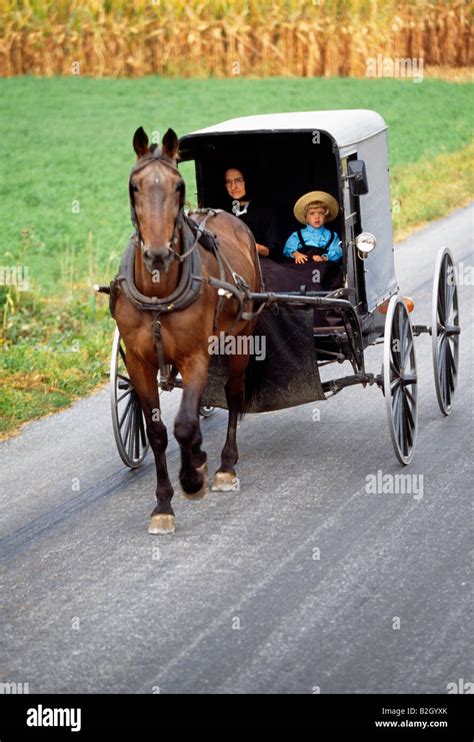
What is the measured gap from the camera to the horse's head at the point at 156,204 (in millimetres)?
6754

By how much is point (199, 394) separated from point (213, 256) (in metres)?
0.98

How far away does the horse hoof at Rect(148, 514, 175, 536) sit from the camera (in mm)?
7445

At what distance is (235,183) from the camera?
31.6ft

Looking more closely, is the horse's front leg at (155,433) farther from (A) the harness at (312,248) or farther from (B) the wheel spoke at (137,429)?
(A) the harness at (312,248)

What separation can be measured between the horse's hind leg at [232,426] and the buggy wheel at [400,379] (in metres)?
1.03

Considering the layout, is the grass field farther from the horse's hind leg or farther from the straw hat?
the straw hat

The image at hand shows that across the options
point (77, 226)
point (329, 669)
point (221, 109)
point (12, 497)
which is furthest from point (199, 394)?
point (221, 109)

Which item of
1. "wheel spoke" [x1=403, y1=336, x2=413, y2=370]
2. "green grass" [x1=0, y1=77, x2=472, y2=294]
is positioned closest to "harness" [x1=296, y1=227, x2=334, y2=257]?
"wheel spoke" [x1=403, y1=336, x2=413, y2=370]

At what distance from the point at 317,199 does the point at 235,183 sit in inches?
29.9

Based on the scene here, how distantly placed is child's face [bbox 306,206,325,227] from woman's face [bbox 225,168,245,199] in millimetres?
652

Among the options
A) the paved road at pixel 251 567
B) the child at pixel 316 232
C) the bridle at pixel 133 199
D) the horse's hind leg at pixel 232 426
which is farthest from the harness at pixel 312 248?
the bridle at pixel 133 199

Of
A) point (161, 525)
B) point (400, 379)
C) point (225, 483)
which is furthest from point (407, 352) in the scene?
point (161, 525)

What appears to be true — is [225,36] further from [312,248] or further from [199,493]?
[199,493]
